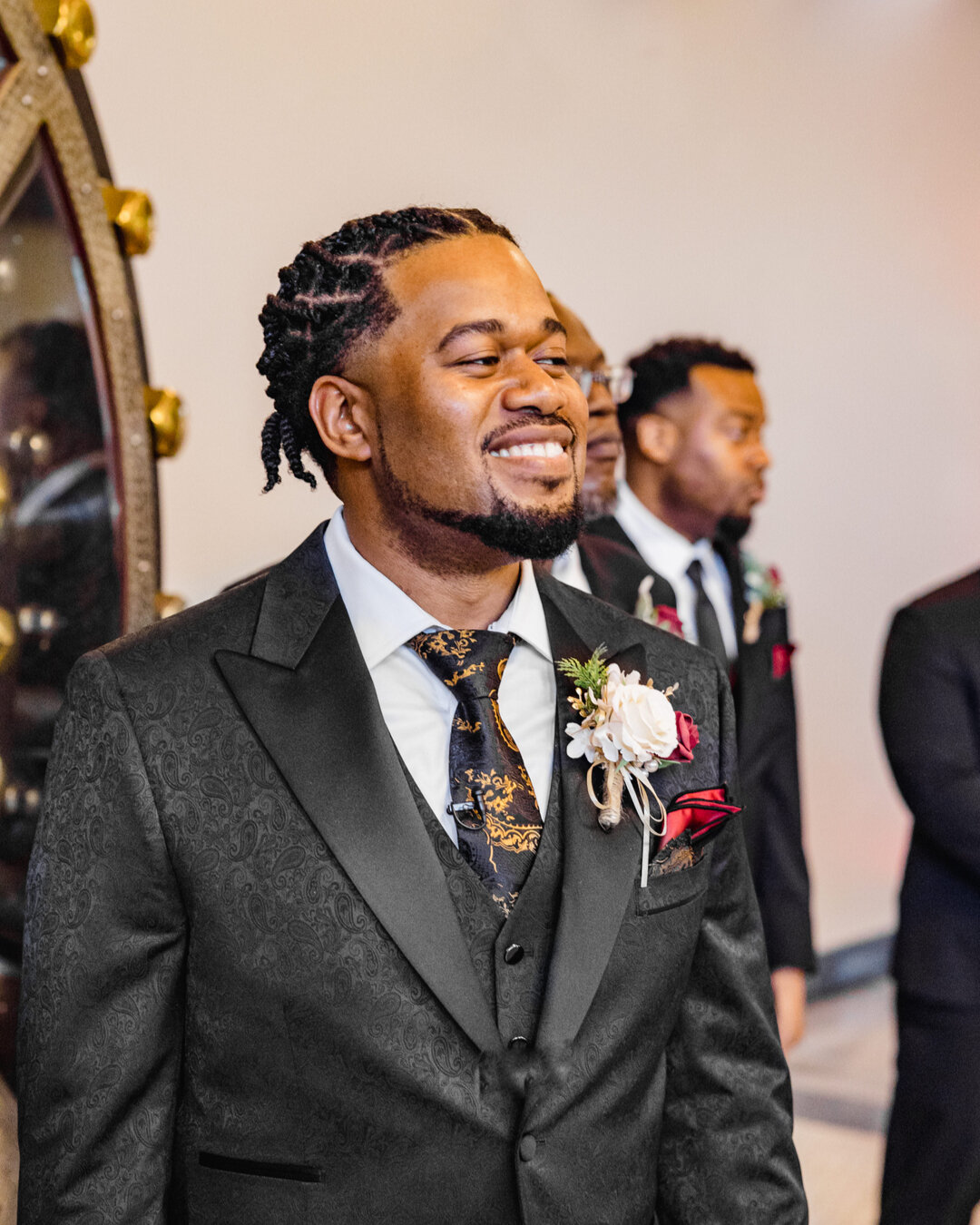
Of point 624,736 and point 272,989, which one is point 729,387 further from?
point 272,989

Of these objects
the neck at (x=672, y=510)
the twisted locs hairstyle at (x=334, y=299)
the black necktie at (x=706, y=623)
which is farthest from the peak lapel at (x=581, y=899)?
the neck at (x=672, y=510)

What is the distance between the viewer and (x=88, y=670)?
1.42 m

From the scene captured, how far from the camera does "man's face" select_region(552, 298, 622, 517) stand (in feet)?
9.06

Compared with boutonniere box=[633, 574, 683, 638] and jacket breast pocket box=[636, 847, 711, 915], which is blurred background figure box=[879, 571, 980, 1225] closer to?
boutonniere box=[633, 574, 683, 638]

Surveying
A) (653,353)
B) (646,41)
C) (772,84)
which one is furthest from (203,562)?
(772,84)

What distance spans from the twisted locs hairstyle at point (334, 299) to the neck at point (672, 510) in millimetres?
1837

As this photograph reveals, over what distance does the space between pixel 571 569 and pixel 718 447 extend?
3.41 ft

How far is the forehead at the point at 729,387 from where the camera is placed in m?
3.57

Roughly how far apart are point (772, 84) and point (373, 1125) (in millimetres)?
5340

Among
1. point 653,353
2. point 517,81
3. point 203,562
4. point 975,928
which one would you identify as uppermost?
point 517,81

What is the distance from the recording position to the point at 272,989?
53.7 inches

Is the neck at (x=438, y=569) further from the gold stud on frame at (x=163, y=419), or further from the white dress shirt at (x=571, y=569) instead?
the white dress shirt at (x=571, y=569)

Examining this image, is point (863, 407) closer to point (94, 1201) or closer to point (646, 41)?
point (646, 41)

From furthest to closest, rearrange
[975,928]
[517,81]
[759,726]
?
1. [517,81]
2. [759,726]
3. [975,928]
